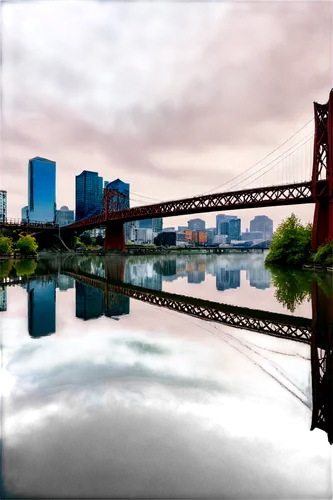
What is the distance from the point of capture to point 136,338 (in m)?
8.15

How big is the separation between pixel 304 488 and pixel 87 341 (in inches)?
236

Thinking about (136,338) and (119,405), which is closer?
(119,405)

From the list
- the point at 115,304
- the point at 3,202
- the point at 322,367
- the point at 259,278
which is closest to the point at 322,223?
the point at 259,278

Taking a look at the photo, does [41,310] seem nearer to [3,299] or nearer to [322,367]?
[3,299]

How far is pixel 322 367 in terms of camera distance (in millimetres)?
6043

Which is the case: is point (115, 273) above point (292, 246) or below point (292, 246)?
below

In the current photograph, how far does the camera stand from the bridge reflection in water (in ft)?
17.5

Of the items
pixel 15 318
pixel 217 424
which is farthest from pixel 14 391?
pixel 15 318

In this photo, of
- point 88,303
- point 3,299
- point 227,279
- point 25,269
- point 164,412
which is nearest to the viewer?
point 164,412

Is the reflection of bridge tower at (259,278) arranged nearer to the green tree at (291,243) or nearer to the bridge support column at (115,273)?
the green tree at (291,243)

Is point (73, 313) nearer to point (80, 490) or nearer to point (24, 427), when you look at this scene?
point (24, 427)

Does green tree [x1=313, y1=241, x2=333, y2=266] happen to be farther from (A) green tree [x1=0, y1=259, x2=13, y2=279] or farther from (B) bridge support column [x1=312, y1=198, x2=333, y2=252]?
(A) green tree [x1=0, y1=259, x2=13, y2=279]

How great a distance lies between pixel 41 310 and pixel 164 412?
864 centimetres

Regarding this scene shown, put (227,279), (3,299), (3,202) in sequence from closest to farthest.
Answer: (3,299) < (227,279) < (3,202)
